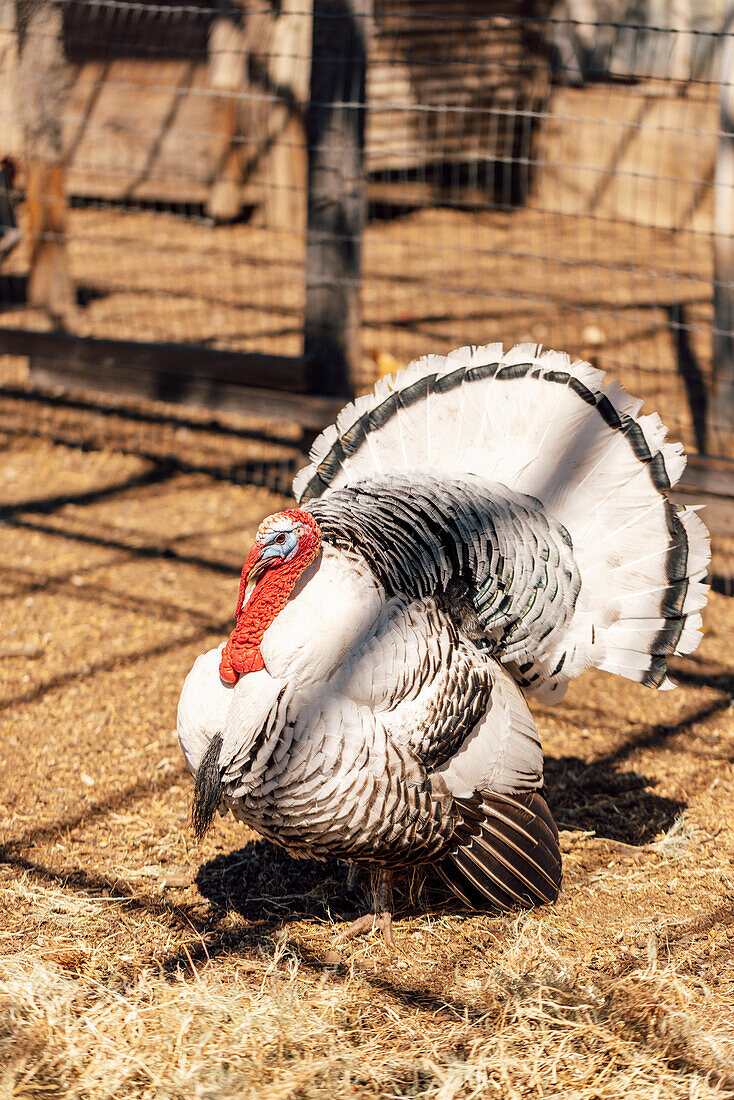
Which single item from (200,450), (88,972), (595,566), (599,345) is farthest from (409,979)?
(599,345)

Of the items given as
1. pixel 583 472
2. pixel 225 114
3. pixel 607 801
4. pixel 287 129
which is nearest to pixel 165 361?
pixel 583 472

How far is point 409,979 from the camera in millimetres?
2684

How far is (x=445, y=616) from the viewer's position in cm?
269

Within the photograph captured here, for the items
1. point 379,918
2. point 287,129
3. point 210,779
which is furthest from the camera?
point 287,129

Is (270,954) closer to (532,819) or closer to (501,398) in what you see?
(532,819)

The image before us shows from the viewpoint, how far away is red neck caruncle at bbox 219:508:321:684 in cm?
241

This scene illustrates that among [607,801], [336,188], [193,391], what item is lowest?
[607,801]

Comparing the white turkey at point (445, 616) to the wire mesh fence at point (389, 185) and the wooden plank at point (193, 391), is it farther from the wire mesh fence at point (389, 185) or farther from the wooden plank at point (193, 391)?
the wire mesh fence at point (389, 185)

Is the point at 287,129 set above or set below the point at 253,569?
above

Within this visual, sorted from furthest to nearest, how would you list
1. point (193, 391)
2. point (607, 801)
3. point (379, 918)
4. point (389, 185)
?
point (389, 185)
point (193, 391)
point (607, 801)
point (379, 918)

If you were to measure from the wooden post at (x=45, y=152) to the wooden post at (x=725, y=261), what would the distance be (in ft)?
10.8

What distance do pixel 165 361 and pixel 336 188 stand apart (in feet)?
3.88

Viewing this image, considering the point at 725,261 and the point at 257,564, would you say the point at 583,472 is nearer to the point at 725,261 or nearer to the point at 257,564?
the point at 257,564

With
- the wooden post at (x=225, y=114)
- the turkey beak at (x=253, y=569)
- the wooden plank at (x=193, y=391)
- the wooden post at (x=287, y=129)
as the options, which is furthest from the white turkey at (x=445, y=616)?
the wooden post at (x=225, y=114)
